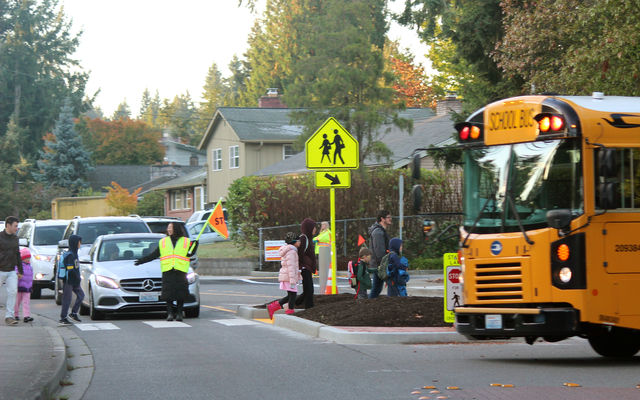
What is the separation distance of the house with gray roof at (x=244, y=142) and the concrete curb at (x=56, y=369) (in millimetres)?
46188

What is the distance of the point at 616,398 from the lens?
30.6 ft

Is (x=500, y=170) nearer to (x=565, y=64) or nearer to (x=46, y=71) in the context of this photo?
(x=565, y=64)

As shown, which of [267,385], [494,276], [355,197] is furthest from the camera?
[355,197]

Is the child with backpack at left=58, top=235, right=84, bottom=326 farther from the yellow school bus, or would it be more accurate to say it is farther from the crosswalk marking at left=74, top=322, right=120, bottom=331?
the yellow school bus

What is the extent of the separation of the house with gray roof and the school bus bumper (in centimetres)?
4852

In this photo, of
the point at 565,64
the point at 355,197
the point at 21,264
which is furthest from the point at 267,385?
the point at 355,197

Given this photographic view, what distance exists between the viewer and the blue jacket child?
57.4 ft

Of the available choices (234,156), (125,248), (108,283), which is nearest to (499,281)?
(108,283)

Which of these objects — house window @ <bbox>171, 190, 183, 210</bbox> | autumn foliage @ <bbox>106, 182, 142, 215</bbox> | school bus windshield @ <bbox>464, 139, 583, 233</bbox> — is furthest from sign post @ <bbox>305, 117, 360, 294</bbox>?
house window @ <bbox>171, 190, 183, 210</bbox>

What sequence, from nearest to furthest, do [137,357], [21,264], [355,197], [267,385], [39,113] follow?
[267,385], [137,357], [21,264], [355,197], [39,113]

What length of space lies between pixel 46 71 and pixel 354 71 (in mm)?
67631

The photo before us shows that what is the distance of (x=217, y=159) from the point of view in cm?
6525

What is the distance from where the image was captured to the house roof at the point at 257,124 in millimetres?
61219

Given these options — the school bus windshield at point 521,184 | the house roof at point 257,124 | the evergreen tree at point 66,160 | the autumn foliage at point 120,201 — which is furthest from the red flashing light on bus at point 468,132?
the evergreen tree at point 66,160
